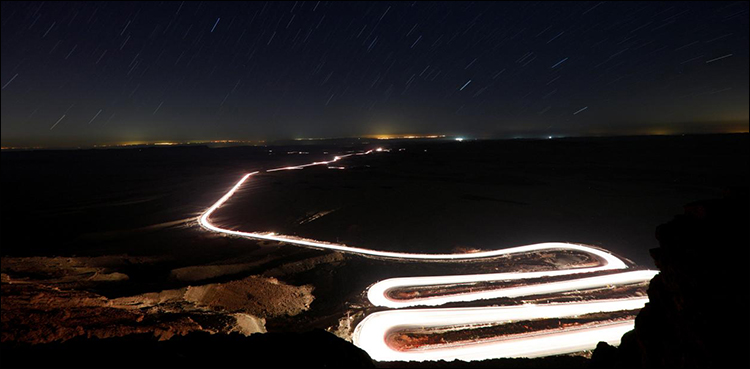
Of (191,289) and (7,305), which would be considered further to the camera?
(191,289)

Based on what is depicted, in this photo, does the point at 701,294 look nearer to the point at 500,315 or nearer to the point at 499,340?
the point at 499,340

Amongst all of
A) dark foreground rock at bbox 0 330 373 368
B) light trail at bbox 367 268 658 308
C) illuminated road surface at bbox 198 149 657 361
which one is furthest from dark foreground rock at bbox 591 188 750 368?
light trail at bbox 367 268 658 308

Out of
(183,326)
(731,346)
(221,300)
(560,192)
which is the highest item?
(560,192)

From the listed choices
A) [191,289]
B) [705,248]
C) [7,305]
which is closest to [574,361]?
[705,248]

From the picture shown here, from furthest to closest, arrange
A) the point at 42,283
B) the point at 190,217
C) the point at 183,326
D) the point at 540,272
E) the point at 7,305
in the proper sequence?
the point at 190,217 → the point at 540,272 → the point at 42,283 → the point at 7,305 → the point at 183,326

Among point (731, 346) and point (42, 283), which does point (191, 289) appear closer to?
point (42, 283)

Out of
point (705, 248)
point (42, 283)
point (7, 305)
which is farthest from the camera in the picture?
point (42, 283)
